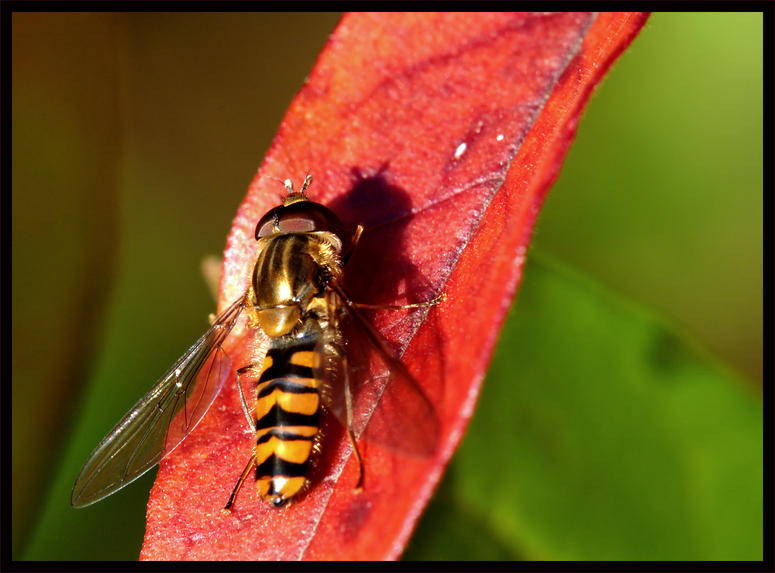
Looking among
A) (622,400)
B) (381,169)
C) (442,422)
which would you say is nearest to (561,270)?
(622,400)

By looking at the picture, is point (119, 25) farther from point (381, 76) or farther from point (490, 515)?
point (490, 515)

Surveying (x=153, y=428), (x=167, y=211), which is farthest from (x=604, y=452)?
(x=167, y=211)

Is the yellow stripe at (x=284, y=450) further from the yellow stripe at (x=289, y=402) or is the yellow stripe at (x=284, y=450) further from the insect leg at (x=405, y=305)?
the insect leg at (x=405, y=305)

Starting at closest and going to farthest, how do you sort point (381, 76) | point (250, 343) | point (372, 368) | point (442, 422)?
point (442, 422)
point (372, 368)
point (381, 76)
point (250, 343)

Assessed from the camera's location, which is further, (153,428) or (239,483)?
(153,428)

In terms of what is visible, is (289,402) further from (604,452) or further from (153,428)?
(604,452)

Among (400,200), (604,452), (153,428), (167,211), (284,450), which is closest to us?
(284,450)

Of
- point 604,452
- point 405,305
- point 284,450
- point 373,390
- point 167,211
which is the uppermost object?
point 405,305
